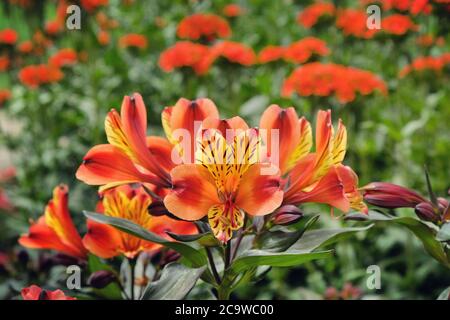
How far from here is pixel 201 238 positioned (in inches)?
31.3

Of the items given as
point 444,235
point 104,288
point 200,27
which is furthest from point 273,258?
point 200,27

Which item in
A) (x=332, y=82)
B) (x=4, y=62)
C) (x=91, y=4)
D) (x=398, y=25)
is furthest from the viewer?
(x=4, y=62)

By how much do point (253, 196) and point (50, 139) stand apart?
217 cm

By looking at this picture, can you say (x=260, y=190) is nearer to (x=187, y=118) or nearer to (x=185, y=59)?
(x=187, y=118)

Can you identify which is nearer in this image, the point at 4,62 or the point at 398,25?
the point at 398,25

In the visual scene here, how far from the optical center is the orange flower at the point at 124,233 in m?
0.93

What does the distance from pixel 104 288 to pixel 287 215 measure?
30cm

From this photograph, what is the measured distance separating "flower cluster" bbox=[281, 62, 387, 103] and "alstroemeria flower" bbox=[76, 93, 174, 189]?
131cm

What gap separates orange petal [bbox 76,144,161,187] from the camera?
85cm

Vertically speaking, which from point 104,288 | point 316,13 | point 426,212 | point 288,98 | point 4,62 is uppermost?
point 316,13

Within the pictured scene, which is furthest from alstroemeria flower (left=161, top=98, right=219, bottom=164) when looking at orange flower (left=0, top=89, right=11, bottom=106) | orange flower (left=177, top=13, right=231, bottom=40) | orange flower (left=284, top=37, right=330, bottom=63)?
orange flower (left=0, top=89, right=11, bottom=106)

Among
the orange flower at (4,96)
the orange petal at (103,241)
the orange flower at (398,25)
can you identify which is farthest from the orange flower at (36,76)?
the orange petal at (103,241)

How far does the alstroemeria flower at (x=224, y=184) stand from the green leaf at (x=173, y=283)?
6 centimetres

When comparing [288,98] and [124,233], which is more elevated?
[288,98]
